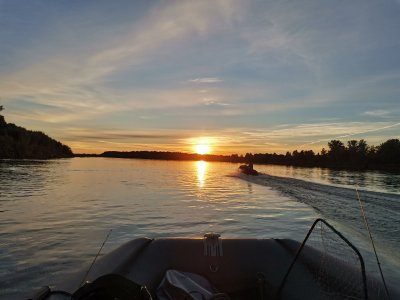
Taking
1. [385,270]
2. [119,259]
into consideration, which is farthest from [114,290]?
[385,270]

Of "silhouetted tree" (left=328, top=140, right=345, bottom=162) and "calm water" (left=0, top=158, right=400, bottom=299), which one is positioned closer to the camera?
"calm water" (left=0, top=158, right=400, bottom=299)

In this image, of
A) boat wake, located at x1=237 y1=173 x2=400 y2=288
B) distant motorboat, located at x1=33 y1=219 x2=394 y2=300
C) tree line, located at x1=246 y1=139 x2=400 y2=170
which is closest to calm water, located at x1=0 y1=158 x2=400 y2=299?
boat wake, located at x1=237 y1=173 x2=400 y2=288

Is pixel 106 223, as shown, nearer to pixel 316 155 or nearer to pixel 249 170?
pixel 249 170

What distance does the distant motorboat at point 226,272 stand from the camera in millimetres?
4207

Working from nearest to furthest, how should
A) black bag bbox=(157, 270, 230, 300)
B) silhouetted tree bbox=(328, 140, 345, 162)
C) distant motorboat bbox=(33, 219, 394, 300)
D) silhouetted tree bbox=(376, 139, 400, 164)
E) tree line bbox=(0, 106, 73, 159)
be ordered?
1. distant motorboat bbox=(33, 219, 394, 300)
2. black bag bbox=(157, 270, 230, 300)
3. silhouetted tree bbox=(376, 139, 400, 164)
4. tree line bbox=(0, 106, 73, 159)
5. silhouetted tree bbox=(328, 140, 345, 162)

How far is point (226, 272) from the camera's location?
5527 mm

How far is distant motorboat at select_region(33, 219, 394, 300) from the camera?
13.8 feet

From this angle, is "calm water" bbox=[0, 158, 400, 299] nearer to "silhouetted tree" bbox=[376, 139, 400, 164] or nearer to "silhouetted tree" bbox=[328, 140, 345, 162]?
"silhouetted tree" bbox=[376, 139, 400, 164]

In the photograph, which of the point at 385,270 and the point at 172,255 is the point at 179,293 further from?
the point at 385,270

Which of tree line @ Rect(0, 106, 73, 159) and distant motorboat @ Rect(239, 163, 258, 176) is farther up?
tree line @ Rect(0, 106, 73, 159)

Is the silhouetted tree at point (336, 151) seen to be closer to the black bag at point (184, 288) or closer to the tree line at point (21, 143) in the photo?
the tree line at point (21, 143)

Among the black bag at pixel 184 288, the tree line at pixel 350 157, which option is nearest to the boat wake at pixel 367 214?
the black bag at pixel 184 288

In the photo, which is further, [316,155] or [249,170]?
[316,155]

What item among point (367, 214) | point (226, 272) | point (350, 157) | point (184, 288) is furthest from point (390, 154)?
point (184, 288)
